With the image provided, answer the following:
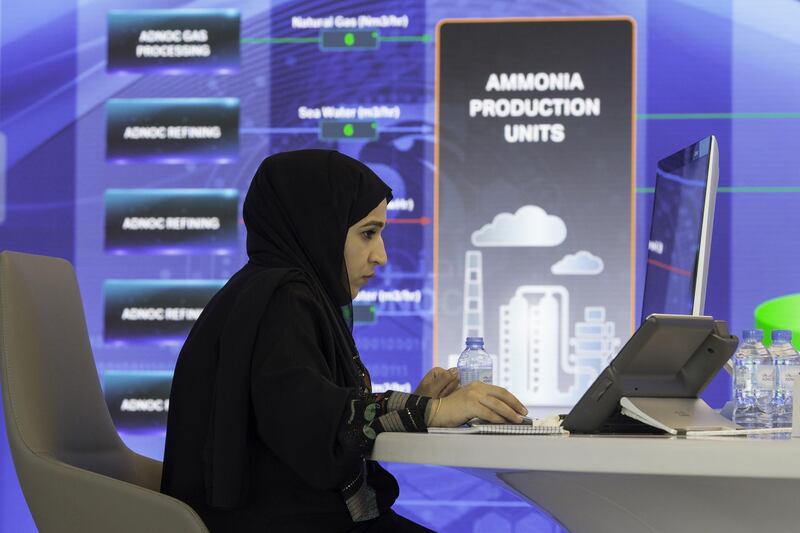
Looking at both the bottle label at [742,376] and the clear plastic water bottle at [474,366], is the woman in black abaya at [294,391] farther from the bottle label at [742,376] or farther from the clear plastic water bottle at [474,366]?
the clear plastic water bottle at [474,366]

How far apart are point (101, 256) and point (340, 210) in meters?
2.47

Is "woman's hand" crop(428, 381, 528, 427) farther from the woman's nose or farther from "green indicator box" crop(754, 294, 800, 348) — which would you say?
"green indicator box" crop(754, 294, 800, 348)

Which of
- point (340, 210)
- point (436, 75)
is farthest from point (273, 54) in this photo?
point (340, 210)

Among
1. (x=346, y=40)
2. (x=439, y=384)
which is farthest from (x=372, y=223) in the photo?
(x=346, y=40)

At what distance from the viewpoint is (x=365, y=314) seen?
3.99m

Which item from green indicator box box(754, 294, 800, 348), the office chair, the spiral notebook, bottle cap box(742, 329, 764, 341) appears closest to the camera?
the spiral notebook

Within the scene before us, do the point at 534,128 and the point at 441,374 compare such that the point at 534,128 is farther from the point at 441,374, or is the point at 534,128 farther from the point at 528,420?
the point at 528,420

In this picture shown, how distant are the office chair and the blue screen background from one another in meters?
2.05

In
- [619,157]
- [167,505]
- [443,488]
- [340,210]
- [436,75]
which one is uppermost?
[436,75]

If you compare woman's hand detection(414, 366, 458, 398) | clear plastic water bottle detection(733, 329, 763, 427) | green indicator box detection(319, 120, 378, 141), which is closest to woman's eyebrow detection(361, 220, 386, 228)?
woman's hand detection(414, 366, 458, 398)

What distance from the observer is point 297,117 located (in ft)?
13.4

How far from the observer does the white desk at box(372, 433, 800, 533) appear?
1251 mm

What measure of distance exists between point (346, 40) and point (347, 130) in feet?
1.23

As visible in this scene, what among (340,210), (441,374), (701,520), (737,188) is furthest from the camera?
(737,188)
